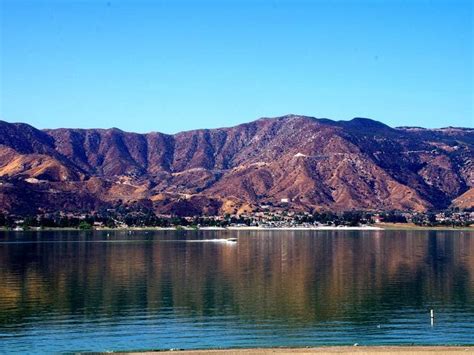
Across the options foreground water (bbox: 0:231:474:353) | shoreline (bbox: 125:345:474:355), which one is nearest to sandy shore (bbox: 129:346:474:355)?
shoreline (bbox: 125:345:474:355)

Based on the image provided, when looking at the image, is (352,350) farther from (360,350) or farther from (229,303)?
(229,303)

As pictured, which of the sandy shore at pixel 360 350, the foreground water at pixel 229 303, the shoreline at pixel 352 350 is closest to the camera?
the sandy shore at pixel 360 350

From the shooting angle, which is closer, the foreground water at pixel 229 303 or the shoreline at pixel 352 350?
the shoreline at pixel 352 350

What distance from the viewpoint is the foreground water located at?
199 feet

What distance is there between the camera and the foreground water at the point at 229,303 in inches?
2384

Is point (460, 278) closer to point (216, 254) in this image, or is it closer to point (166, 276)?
point (166, 276)

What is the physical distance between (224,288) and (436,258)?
7029 centimetres

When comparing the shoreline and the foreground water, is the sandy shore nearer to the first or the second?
the shoreline

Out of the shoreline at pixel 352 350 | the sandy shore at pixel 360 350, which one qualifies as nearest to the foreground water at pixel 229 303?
the shoreline at pixel 352 350

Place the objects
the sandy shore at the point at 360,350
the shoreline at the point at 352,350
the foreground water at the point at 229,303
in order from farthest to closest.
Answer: the foreground water at the point at 229,303, the shoreline at the point at 352,350, the sandy shore at the point at 360,350

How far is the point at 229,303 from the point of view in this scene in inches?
3125

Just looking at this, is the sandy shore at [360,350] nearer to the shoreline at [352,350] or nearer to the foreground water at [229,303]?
the shoreline at [352,350]

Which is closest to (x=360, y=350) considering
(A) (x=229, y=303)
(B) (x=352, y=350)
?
(B) (x=352, y=350)

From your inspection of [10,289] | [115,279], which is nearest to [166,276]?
[115,279]
